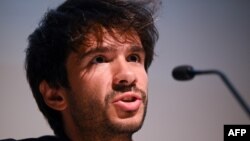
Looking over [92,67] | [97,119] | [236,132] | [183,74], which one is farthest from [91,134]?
[236,132]

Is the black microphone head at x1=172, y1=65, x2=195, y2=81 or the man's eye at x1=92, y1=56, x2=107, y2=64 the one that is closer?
the black microphone head at x1=172, y1=65, x2=195, y2=81

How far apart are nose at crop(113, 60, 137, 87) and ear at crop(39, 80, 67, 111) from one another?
154 mm

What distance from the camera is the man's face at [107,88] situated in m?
0.86

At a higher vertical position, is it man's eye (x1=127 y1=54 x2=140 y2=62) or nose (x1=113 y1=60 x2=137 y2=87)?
man's eye (x1=127 y1=54 x2=140 y2=62)

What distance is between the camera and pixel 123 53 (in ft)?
2.93

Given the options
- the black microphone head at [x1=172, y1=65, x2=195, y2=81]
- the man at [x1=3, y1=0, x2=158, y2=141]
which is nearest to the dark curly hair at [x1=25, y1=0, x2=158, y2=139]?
the man at [x1=3, y1=0, x2=158, y2=141]

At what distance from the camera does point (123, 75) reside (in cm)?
86

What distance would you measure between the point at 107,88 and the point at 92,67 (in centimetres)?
6

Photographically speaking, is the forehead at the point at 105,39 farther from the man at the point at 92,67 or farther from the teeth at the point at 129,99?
the teeth at the point at 129,99

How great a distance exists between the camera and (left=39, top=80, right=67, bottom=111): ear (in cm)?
94

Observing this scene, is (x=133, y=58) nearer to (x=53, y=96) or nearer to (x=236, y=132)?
(x=53, y=96)

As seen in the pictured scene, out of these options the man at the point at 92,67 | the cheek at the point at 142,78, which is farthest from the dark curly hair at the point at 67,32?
the cheek at the point at 142,78

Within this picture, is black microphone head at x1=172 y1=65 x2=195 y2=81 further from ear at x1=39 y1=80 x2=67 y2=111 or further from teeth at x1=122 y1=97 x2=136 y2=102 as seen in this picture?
ear at x1=39 y1=80 x2=67 y2=111

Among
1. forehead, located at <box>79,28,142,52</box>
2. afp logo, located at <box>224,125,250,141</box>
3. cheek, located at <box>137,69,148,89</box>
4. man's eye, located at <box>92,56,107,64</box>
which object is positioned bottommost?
afp logo, located at <box>224,125,250,141</box>
